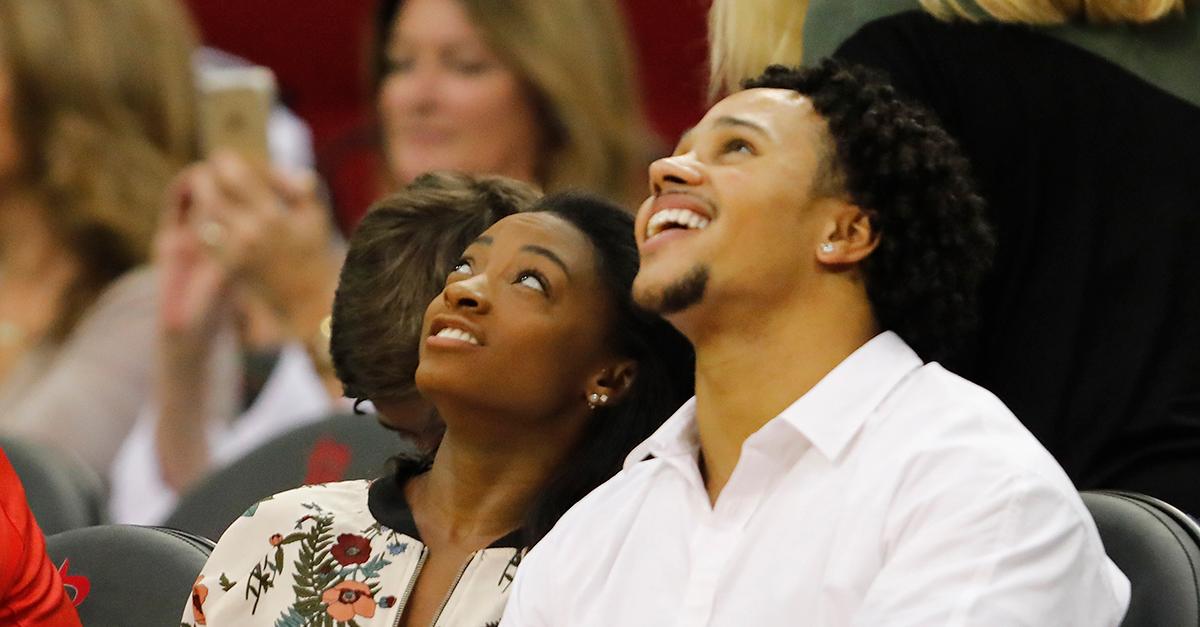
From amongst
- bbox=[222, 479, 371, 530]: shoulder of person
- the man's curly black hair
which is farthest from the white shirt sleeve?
bbox=[222, 479, 371, 530]: shoulder of person

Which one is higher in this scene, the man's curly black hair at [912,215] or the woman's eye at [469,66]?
the man's curly black hair at [912,215]

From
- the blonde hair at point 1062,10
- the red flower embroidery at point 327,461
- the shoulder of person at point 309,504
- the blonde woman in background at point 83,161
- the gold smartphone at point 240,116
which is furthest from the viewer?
the blonde woman in background at point 83,161

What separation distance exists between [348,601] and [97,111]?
1966 mm

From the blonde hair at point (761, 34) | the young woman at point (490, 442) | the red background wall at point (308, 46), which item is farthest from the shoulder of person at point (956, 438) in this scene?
the red background wall at point (308, 46)

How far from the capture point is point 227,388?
3.55 metres

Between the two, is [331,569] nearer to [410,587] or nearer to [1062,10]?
[410,587]

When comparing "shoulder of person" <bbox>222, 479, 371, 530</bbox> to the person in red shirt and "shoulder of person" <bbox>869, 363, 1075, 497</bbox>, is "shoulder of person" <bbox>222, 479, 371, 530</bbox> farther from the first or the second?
"shoulder of person" <bbox>869, 363, 1075, 497</bbox>

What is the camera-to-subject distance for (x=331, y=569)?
2.02 metres

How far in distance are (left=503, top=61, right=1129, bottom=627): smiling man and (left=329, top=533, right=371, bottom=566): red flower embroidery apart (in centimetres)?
28

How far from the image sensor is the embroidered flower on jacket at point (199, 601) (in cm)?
203

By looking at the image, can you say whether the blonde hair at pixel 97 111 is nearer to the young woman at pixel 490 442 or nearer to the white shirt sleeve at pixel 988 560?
the young woman at pixel 490 442

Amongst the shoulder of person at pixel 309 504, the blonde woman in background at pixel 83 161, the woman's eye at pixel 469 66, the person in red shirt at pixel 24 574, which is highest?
the person in red shirt at pixel 24 574

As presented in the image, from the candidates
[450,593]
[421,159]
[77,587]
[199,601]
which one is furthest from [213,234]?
[450,593]

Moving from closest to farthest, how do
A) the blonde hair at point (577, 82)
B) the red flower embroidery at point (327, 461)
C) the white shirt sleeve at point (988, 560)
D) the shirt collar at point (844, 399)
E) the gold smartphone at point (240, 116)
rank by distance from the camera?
the white shirt sleeve at point (988, 560) → the shirt collar at point (844, 399) → the red flower embroidery at point (327, 461) → the blonde hair at point (577, 82) → the gold smartphone at point (240, 116)
